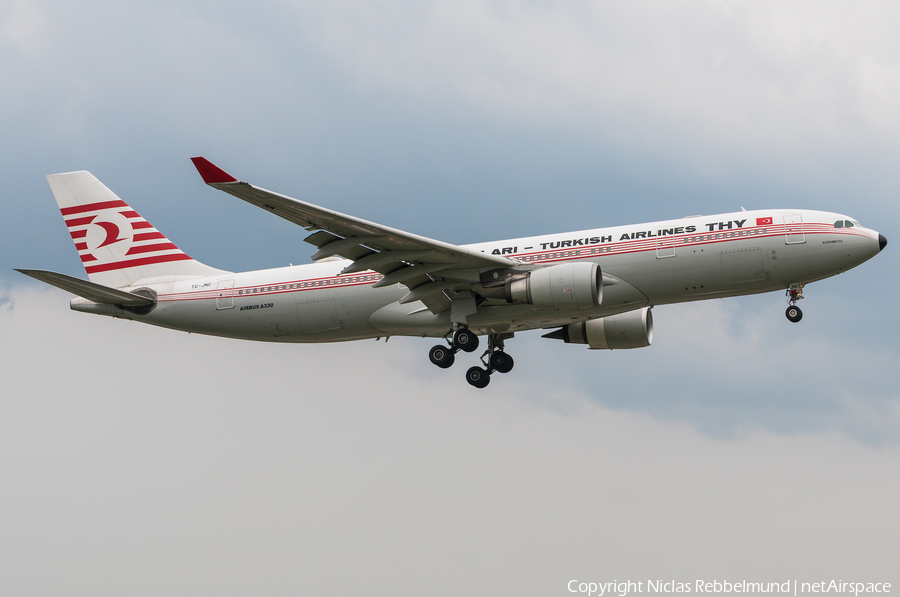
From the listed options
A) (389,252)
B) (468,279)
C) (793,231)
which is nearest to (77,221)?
(389,252)

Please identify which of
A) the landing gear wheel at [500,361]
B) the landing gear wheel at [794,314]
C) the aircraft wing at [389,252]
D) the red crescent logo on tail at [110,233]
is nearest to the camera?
the aircraft wing at [389,252]

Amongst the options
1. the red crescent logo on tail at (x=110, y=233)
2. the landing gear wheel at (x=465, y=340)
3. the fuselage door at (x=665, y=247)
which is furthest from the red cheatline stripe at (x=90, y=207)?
the fuselage door at (x=665, y=247)

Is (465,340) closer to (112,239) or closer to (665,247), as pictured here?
(665,247)

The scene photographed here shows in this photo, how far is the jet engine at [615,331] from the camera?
3538 cm

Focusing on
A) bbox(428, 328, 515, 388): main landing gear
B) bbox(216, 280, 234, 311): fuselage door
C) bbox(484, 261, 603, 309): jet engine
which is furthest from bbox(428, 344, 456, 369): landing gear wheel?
bbox(216, 280, 234, 311): fuselage door

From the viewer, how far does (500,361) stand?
35.8 meters

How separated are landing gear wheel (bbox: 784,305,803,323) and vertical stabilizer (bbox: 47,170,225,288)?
71.6ft

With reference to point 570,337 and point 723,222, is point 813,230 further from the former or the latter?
point 570,337

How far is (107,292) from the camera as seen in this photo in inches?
1332

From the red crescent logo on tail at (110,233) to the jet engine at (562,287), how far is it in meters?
18.2

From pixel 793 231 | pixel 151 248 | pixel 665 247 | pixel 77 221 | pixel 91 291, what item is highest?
pixel 77 221

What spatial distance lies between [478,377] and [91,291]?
599 inches

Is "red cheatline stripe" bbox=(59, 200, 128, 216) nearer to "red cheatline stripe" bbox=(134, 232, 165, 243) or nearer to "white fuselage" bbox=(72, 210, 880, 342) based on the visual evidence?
"red cheatline stripe" bbox=(134, 232, 165, 243)

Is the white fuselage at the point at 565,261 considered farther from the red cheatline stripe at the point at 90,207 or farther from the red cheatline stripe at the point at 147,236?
the red cheatline stripe at the point at 90,207
